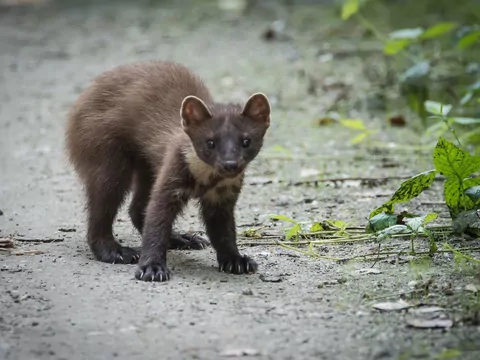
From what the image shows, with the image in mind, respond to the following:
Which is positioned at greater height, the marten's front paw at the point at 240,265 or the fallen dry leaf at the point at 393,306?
the marten's front paw at the point at 240,265

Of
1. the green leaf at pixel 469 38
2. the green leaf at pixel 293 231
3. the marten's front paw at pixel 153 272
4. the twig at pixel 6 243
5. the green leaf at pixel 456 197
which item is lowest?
the marten's front paw at pixel 153 272

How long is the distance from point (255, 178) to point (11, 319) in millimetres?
3654

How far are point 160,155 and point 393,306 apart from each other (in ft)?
6.16

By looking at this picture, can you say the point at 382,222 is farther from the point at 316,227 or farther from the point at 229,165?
the point at 229,165

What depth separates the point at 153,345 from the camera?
13.9ft

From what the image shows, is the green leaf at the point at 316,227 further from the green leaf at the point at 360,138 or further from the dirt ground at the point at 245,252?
the green leaf at the point at 360,138

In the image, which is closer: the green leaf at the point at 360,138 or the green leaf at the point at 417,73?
the green leaf at the point at 360,138

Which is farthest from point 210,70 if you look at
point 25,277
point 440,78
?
point 25,277

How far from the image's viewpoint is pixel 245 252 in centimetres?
596

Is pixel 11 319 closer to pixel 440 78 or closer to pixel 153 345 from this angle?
pixel 153 345

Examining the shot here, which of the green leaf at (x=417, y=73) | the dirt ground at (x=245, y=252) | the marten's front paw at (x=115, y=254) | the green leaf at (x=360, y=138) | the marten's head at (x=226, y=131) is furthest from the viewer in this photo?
the green leaf at (x=417, y=73)

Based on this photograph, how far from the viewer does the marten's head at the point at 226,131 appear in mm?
5316

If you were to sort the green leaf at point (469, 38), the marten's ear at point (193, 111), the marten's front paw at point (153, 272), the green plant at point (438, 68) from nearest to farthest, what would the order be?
1. the marten's front paw at point (153, 272)
2. the marten's ear at point (193, 111)
3. the green leaf at point (469, 38)
4. the green plant at point (438, 68)

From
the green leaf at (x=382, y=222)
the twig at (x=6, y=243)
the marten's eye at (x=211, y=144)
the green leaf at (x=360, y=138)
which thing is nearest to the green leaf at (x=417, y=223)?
the green leaf at (x=382, y=222)
